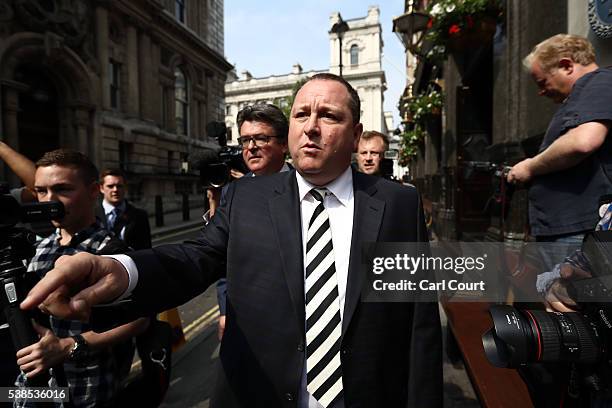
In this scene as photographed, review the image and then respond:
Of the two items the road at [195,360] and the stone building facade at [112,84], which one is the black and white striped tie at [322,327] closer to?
the road at [195,360]

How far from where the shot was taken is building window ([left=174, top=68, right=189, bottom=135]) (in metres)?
24.9

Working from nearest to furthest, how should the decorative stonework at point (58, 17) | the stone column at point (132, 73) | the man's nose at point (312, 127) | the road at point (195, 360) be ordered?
the man's nose at point (312, 127)
the road at point (195, 360)
the decorative stonework at point (58, 17)
the stone column at point (132, 73)

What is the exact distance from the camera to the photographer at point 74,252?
1.74 metres

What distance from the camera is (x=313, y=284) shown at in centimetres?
145

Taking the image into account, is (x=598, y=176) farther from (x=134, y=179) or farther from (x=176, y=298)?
(x=134, y=179)

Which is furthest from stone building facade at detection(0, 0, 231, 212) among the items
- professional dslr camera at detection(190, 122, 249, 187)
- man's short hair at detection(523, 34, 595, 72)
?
man's short hair at detection(523, 34, 595, 72)

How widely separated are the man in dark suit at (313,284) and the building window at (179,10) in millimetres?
27221

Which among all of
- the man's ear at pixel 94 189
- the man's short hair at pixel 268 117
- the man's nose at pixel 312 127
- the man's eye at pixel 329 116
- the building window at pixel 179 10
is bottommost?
the man's ear at pixel 94 189

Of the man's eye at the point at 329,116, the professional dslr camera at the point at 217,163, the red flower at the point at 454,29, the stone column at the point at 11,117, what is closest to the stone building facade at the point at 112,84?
the stone column at the point at 11,117

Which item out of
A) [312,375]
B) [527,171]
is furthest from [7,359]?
[527,171]

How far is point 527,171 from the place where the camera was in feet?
7.00

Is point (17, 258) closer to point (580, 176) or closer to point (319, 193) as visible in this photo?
point (319, 193)

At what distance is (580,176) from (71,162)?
9.70 ft

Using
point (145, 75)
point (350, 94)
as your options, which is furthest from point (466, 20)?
point (145, 75)
